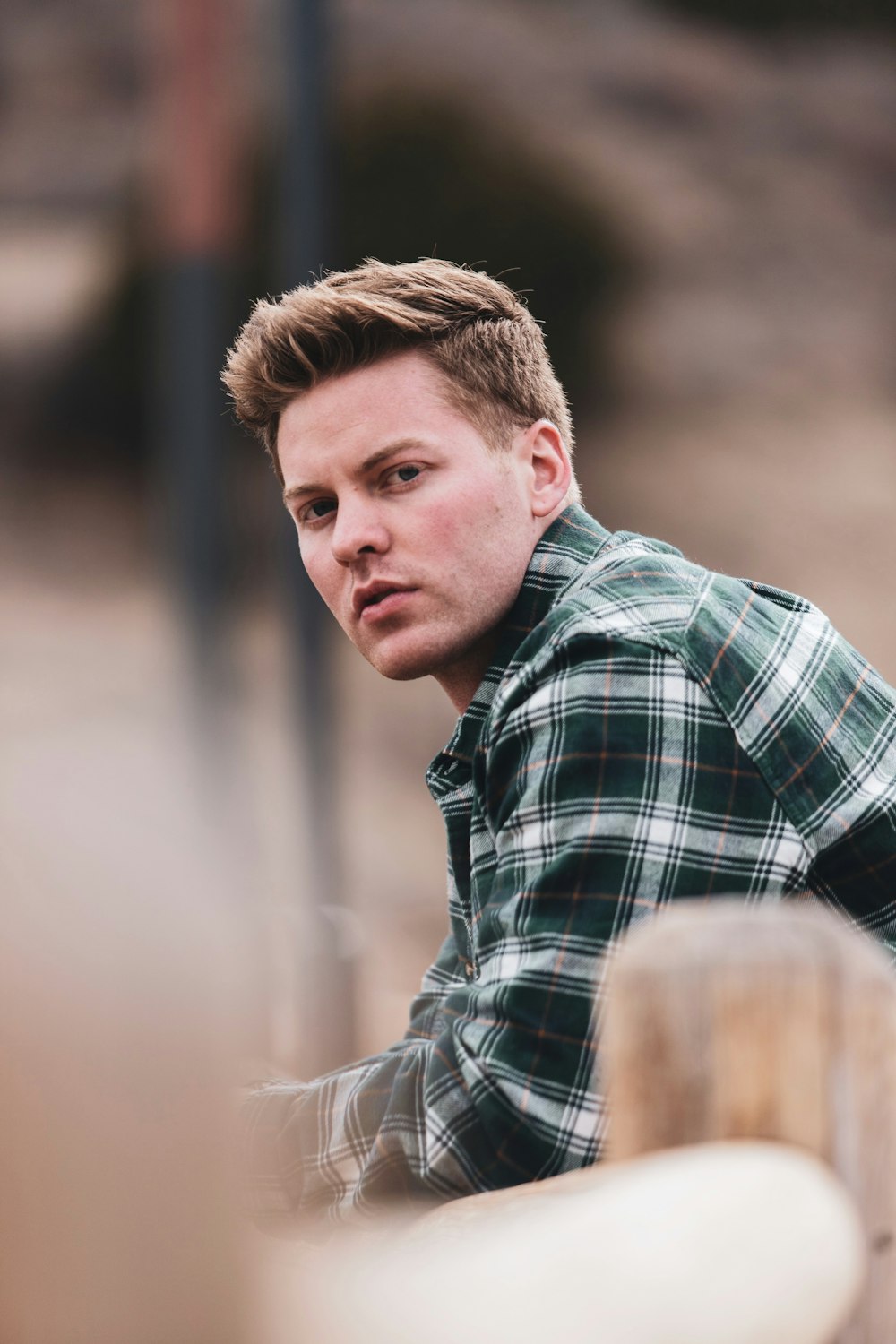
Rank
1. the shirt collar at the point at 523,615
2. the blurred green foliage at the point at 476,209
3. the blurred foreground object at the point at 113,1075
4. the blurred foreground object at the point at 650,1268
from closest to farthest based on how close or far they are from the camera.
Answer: the blurred foreground object at the point at 113,1075 → the blurred foreground object at the point at 650,1268 → the shirt collar at the point at 523,615 → the blurred green foliage at the point at 476,209

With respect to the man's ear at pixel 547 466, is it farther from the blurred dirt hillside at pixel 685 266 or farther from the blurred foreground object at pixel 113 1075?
the blurred dirt hillside at pixel 685 266

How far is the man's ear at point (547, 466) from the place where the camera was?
67.8 inches

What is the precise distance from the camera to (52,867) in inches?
17.6

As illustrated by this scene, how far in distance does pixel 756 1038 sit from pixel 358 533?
91 cm

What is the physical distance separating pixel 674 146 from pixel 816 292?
116 centimetres

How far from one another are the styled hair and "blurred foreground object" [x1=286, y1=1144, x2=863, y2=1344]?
1.08 meters

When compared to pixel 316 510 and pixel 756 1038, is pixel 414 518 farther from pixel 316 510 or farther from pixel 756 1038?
pixel 756 1038

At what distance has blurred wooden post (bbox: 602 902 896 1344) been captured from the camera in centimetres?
83

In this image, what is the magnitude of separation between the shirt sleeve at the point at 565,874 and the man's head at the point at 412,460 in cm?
28

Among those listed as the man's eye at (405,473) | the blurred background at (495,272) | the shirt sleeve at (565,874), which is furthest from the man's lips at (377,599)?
the blurred background at (495,272)

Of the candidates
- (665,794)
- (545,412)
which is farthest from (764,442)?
(665,794)

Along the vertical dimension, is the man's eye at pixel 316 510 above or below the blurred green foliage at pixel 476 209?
below

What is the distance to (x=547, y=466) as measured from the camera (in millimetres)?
1758

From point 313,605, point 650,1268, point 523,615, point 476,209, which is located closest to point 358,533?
point 523,615
